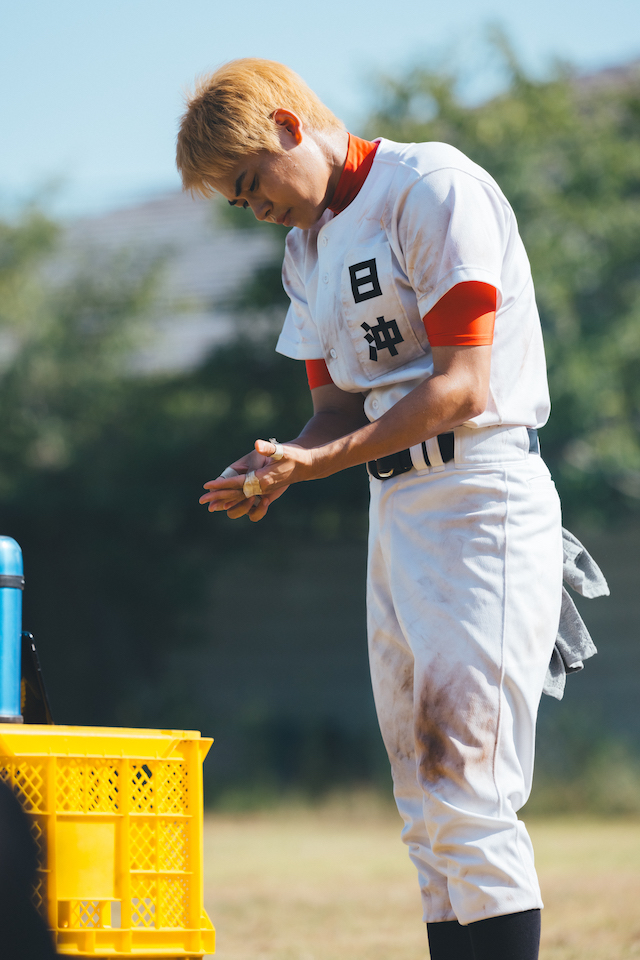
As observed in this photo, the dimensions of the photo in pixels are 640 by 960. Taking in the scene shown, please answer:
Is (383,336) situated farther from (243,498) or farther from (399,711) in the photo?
(399,711)

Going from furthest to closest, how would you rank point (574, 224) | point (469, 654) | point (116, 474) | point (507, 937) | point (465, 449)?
1. point (116, 474)
2. point (574, 224)
3. point (465, 449)
4. point (469, 654)
5. point (507, 937)

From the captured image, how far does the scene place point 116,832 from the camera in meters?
2.20

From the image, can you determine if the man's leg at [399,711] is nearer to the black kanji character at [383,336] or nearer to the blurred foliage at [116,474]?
the black kanji character at [383,336]

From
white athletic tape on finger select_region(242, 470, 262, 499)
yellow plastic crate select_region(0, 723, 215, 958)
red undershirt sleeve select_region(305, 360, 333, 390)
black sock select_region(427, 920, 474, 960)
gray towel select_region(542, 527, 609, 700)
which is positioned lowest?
black sock select_region(427, 920, 474, 960)

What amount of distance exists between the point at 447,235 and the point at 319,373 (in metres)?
0.61

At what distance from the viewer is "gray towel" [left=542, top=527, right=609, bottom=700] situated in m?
2.34

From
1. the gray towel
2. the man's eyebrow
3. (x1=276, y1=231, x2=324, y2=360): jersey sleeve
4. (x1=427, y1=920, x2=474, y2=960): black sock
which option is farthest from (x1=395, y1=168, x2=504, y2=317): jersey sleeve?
(x1=427, y1=920, x2=474, y2=960): black sock

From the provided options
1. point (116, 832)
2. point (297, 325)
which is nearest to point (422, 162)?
point (297, 325)

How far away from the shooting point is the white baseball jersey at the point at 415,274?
215 cm

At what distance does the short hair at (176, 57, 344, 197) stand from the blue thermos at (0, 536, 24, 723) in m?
0.92

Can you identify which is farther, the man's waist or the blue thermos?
the blue thermos

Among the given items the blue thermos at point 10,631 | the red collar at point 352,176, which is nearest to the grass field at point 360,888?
the blue thermos at point 10,631

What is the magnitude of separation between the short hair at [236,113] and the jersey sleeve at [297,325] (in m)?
0.35

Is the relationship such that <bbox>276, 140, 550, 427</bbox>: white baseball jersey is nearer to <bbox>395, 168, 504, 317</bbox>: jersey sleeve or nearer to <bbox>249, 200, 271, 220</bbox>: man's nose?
<bbox>395, 168, 504, 317</bbox>: jersey sleeve
